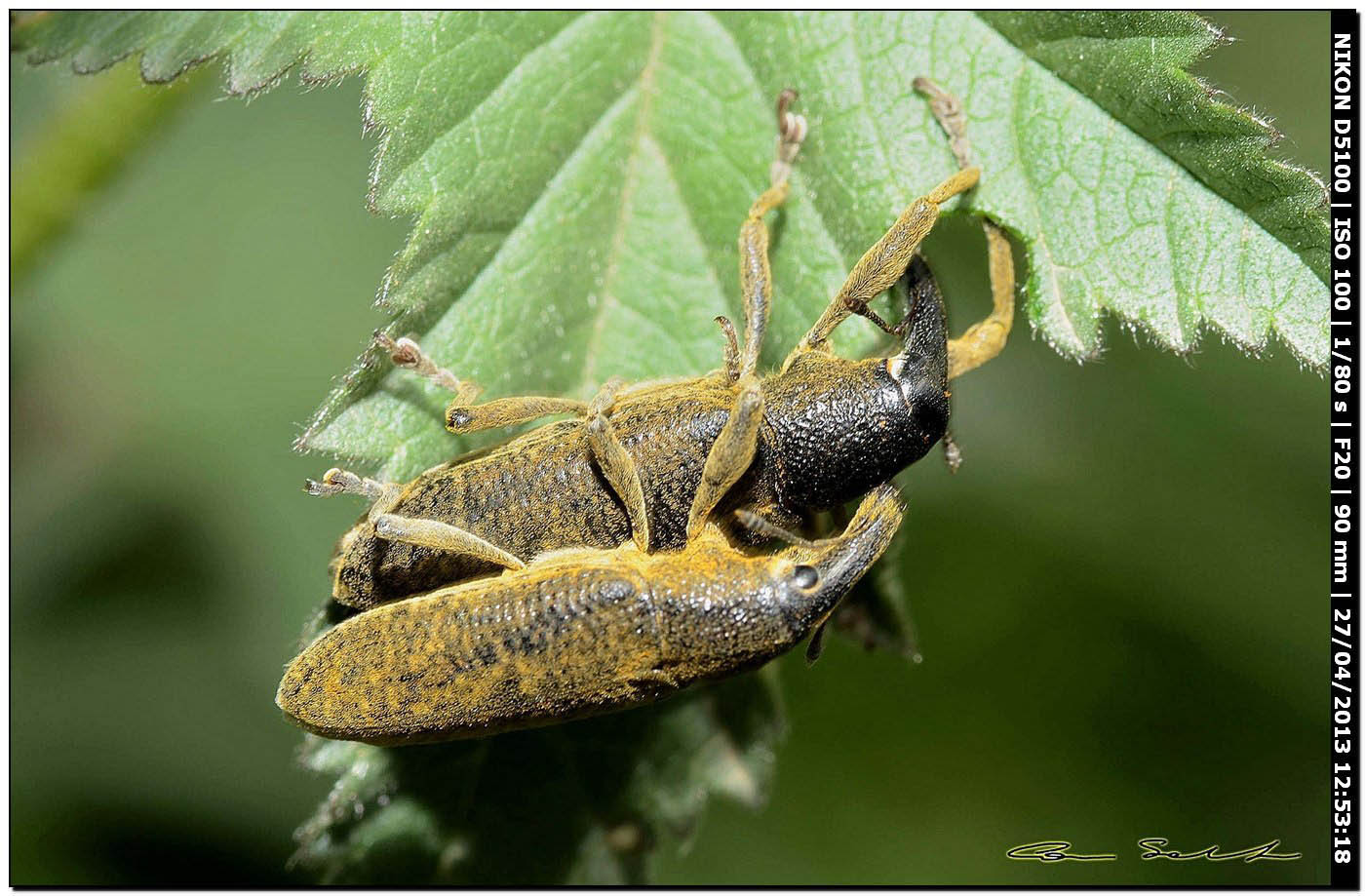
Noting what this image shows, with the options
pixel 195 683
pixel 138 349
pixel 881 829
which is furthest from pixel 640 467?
pixel 138 349

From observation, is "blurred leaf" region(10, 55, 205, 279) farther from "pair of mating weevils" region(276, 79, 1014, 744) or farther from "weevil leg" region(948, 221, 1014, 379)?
"weevil leg" region(948, 221, 1014, 379)

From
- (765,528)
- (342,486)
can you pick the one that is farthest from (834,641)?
(342,486)

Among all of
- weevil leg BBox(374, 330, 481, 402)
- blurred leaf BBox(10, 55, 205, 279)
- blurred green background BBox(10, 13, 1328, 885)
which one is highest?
blurred leaf BBox(10, 55, 205, 279)

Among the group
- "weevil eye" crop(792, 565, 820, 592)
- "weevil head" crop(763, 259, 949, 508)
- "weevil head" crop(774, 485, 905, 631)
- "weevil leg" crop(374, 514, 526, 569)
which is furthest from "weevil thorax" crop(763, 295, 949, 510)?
"weevil leg" crop(374, 514, 526, 569)

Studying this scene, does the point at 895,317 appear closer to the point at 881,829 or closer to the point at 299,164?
the point at 881,829

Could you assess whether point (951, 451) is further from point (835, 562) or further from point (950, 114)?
point (950, 114)

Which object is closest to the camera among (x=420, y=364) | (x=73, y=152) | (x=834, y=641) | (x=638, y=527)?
(x=420, y=364)

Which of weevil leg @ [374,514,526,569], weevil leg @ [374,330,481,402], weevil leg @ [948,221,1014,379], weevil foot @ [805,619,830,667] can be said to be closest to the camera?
weevil leg @ [374,330,481,402]
